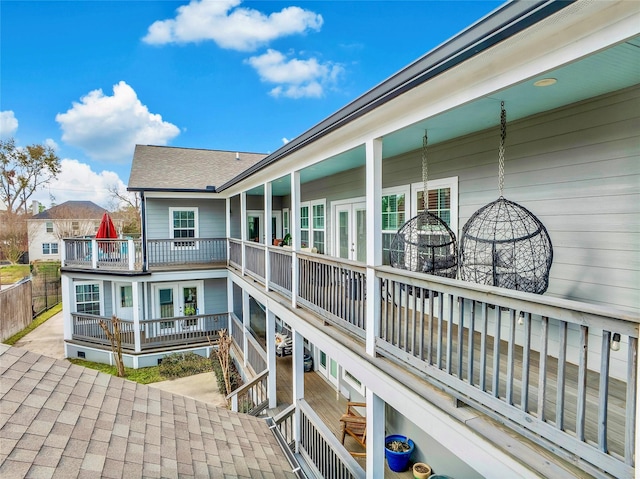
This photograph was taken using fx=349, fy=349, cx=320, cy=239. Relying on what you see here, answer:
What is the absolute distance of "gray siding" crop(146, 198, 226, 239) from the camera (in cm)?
1332

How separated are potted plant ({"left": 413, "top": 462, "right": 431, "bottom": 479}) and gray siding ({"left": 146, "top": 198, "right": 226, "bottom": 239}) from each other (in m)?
11.1

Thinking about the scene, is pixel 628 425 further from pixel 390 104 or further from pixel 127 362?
pixel 127 362

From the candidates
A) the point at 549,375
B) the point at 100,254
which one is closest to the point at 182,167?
the point at 100,254

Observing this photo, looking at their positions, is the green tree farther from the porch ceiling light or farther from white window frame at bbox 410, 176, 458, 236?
the porch ceiling light

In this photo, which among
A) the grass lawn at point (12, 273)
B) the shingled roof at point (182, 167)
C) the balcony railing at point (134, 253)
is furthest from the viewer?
the grass lawn at point (12, 273)

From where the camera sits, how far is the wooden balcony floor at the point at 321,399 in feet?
22.4

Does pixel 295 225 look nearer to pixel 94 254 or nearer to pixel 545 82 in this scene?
pixel 545 82

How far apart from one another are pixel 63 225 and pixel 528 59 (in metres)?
44.1

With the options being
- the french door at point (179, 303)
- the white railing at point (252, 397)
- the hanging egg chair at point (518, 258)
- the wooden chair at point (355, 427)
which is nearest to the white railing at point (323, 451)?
the wooden chair at point (355, 427)

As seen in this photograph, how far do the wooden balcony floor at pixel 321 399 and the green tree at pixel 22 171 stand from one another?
36.6m

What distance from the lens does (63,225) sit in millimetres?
36250

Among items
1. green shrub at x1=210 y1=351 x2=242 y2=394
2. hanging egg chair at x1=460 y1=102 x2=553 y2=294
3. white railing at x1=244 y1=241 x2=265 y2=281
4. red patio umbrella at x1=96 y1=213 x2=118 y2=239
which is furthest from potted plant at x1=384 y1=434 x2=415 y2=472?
red patio umbrella at x1=96 y1=213 x2=118 y2=239

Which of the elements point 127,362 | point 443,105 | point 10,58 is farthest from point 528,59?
→ point 10,58

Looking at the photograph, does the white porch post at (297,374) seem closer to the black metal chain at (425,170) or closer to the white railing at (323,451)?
the white railing at (323,451)
